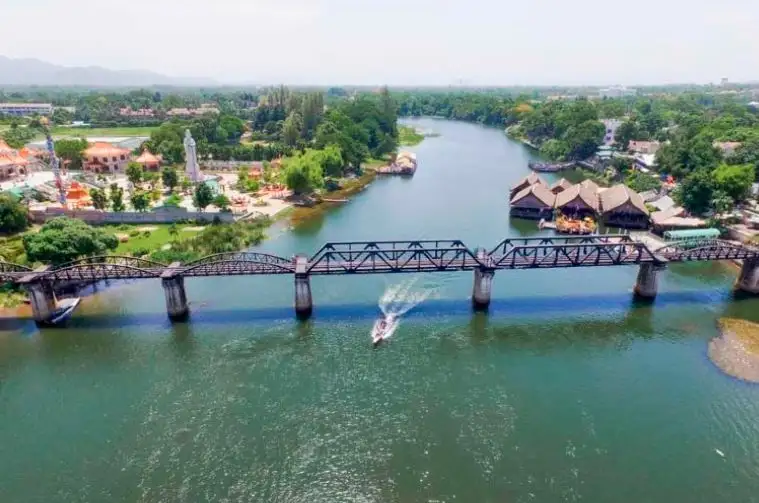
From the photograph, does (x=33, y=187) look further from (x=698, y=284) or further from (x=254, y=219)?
(x=698, y=284)

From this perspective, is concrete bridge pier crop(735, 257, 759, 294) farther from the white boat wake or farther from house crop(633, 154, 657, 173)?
house crop(633, 154, 657, 173)

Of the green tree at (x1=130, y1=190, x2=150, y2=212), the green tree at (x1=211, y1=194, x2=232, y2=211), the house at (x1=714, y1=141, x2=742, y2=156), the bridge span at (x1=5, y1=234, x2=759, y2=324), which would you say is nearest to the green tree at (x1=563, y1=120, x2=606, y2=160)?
the house at (x1=714, y1=141, x2=742, y2=156)

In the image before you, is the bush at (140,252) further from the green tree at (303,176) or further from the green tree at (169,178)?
the green tree at (169,178)

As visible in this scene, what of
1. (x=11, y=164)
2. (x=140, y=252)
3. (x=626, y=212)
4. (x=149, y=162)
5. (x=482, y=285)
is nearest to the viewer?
(x=482, y=285)

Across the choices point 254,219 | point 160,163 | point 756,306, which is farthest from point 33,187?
point 756,306

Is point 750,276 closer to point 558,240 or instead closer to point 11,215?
point 558,240

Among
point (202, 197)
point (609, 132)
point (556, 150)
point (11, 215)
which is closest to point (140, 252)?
point (202, 197)
